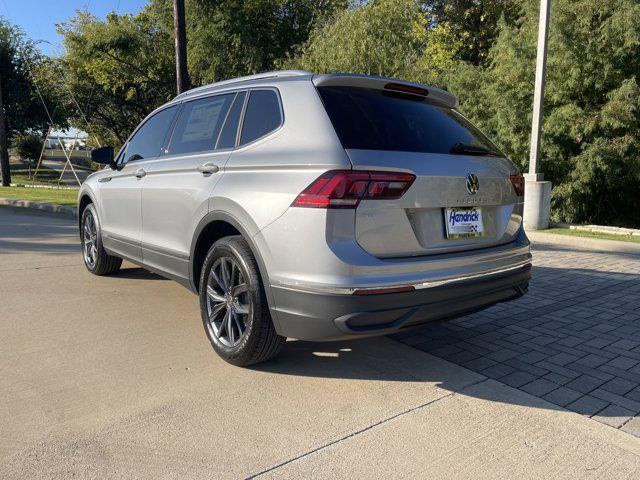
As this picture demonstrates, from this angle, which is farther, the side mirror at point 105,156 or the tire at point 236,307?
the side mirror at point 105,156

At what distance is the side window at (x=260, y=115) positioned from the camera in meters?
3.44

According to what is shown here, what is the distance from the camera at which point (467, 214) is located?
328cm

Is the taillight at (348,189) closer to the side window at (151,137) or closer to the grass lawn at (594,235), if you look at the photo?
the side window at (151,137)

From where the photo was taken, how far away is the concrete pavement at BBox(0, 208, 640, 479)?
247 centimetres

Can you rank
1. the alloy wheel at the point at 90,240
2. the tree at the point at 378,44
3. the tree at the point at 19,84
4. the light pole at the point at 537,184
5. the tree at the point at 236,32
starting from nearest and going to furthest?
1. the alloy wheel at the point at 90,240
2. the light pole at the point at 537,184
3. the tree at the point at 378,44
4. the tree at the point at 236,32
5. the tree at the point at 19,84

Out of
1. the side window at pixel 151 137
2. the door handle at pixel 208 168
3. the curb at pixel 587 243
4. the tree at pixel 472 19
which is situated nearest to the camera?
the door handle at pixel 208 168

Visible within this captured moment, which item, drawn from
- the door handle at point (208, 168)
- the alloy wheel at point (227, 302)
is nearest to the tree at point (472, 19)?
the door handle at point (208, 168)

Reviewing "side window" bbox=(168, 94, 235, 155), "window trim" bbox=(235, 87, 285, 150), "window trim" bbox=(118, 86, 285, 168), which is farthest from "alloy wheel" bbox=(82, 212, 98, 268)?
"window trim" bbox=(235, 87, 285, 150)

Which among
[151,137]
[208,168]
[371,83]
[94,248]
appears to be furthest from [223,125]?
[94,248]

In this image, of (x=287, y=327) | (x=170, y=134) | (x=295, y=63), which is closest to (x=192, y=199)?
(x=170, y=134)

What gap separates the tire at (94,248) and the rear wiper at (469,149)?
3983 mm

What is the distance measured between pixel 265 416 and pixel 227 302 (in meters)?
0.91

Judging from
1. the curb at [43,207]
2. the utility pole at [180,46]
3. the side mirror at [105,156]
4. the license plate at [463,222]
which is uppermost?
the utility pole at [180,46]

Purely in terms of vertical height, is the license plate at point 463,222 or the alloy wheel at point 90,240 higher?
the license plate at point 463,222
